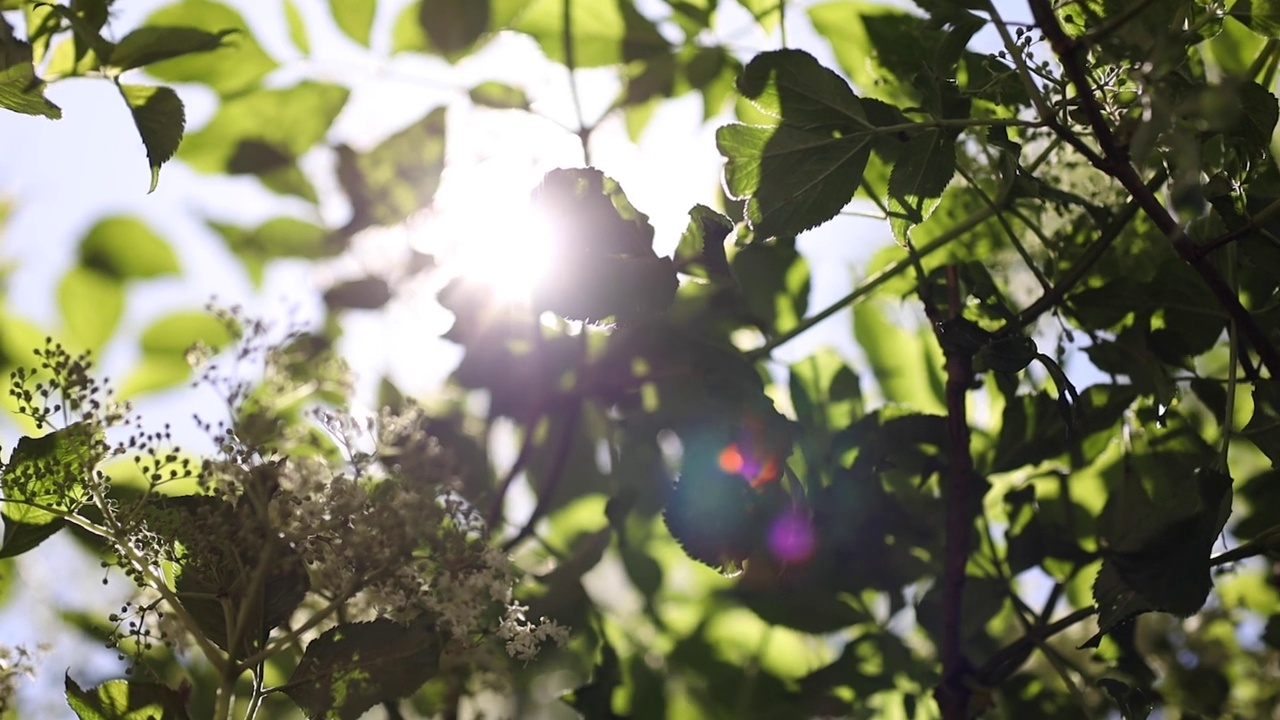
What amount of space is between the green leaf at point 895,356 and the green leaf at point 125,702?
68 cm

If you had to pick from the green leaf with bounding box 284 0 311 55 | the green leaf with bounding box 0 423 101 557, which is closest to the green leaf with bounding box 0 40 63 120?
the green leaf with bounding box 0 423 101 557

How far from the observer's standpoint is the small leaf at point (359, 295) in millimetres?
1194

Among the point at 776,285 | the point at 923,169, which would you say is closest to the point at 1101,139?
the point at 923,169

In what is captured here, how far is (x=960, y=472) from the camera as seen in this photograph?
0.74 meters

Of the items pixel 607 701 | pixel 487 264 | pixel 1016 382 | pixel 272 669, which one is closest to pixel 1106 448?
pixel 1016 382

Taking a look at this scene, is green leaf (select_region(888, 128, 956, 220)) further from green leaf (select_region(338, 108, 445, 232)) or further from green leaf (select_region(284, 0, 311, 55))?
green leaf (select_region(284, 0, 311, 55))

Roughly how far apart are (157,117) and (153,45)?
97 millimetres

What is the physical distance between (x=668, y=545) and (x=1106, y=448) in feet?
1.56

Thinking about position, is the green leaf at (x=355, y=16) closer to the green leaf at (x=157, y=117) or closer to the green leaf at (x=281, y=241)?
the green leaf at (x=281, y=241)

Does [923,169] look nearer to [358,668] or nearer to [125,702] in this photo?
[358,668]

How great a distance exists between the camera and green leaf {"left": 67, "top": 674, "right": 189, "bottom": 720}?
1.96ft

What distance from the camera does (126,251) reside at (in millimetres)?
1211

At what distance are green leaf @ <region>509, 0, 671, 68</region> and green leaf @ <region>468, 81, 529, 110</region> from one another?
0.24 feet

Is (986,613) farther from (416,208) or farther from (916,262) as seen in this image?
(416,208)
